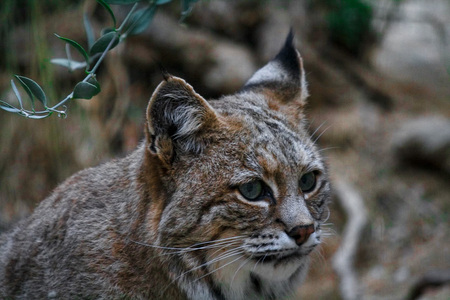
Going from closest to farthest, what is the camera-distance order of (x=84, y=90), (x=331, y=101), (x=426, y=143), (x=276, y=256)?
(x=84, y=90) → (x=276, y=256) → (x=426, y=143) → (x=331, y=101)

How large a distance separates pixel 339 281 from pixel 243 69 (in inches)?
144

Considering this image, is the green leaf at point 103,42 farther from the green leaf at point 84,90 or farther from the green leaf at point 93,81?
the green leaf at point 84,90

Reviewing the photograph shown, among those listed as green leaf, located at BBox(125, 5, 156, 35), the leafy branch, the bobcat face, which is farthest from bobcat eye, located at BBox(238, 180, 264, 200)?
green leaf, located at BBox(125, 5, 156, 35)

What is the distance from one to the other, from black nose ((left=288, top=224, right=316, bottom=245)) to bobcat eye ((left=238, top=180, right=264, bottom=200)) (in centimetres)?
30

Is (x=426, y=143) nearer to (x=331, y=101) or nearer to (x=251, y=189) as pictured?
(x=331, y=101)

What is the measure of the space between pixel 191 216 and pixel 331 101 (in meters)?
6.77

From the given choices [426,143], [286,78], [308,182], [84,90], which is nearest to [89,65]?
[84,90]

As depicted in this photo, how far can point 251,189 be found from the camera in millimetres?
3537

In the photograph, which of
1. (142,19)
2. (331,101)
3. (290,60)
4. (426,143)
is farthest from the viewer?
(331,101)

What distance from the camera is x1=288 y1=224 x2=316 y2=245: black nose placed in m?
3.40

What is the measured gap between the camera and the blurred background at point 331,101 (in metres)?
8.21

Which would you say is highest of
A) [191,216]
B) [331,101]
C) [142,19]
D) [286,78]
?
[331,101]

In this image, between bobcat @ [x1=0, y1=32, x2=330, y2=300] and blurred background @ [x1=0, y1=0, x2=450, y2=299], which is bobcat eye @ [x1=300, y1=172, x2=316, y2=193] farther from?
blurred background @ [x1=0, y1=0, x2=450, y2=299]

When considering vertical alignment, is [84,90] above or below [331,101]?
below
